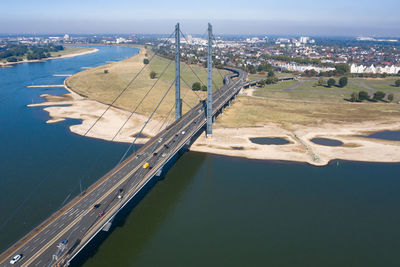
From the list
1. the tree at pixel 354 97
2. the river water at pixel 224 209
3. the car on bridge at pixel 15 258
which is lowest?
the river water at pixel 224 209

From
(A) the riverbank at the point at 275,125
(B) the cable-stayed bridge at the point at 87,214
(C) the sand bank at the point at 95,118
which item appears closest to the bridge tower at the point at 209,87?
(A) the riverbank at the point at 275,125

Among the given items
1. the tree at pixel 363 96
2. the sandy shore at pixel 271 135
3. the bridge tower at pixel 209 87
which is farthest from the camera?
the tree at pixel 363 96

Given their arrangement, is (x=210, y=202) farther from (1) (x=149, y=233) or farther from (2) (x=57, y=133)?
(2) (x=57, y=133)

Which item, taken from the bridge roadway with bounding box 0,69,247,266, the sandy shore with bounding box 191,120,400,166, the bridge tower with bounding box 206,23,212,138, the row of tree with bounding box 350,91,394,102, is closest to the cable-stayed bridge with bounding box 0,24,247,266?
the bridge roadway with bounding box 0,69,247,266

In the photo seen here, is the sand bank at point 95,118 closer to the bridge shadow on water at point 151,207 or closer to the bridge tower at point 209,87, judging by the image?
the bridge tower at point 209,87

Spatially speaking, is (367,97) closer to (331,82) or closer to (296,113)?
(331,82)

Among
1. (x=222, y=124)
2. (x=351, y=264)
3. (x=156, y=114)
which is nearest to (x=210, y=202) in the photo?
(x=351, y=264)

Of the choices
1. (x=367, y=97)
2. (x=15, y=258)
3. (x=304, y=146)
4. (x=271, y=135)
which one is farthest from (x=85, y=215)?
(x=367, y=97)
